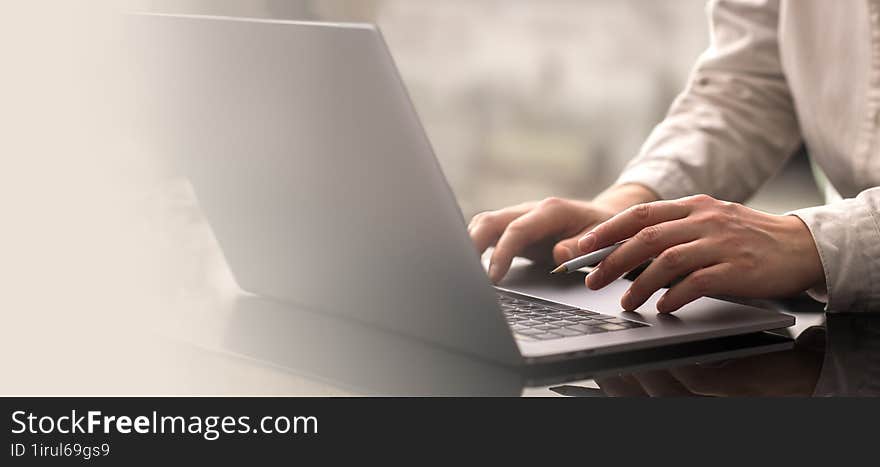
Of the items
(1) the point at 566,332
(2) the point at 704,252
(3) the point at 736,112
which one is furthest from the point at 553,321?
(3) the point at 736,112

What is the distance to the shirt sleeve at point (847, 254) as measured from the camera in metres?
0.90

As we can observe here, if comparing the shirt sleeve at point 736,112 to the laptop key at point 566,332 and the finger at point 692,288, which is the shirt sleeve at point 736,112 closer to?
the finger at point 692,288

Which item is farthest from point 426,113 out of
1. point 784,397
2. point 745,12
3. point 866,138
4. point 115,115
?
point 784,397

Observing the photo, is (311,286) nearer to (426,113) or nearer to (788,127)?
(788,127)

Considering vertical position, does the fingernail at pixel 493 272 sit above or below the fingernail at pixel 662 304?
above

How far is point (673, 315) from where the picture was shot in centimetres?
81

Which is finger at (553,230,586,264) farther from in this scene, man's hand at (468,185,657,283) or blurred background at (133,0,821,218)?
blurred background at (133,0,821,218)

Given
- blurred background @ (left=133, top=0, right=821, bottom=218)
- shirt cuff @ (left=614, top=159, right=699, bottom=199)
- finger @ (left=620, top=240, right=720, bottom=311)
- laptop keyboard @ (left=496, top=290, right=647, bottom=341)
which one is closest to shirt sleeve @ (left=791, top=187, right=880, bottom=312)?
finger @ (left=620, top=240, right=720, bottom=311)

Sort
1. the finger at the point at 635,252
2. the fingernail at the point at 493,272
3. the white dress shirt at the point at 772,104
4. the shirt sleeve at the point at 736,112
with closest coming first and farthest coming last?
the finger at the point at 635,252 → the fingernail at the point at 493,272 → the white dress shirt at the point at 772,104 → the shirt sleeve at the point at 736,112

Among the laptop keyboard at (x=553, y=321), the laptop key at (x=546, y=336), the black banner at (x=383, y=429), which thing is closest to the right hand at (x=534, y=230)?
the laptop keyboard at (x=553, y=321)

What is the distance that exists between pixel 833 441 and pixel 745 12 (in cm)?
101

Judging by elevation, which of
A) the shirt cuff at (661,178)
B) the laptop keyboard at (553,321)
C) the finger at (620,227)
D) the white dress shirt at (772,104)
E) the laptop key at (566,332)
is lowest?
the laptop key at (566,332)

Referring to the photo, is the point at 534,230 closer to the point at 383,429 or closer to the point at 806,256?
the point at 806,256

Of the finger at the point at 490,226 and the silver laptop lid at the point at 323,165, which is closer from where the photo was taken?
the silver laptop lid at the point at 323,165
